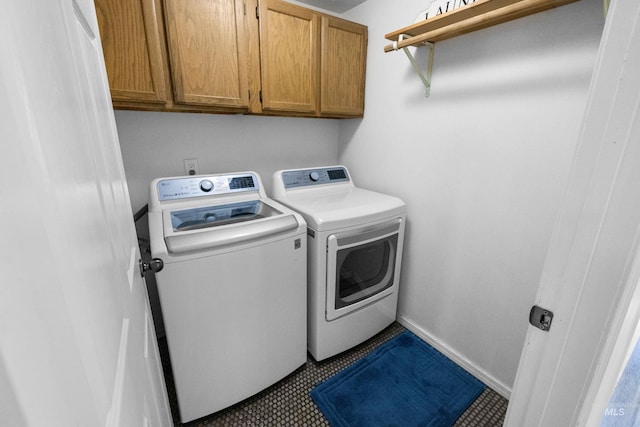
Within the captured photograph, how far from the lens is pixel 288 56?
5.29 ft

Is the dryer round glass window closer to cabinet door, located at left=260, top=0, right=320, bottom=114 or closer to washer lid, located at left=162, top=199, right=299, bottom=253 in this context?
washer lid, located at left=162, top=199, right=299, bottom=253

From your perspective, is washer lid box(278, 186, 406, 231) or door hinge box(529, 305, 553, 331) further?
washer lid box(278, 186, 406, 231)

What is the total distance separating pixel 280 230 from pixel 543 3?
1383mm

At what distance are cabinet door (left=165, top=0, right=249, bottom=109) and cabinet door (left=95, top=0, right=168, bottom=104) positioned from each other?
6cm

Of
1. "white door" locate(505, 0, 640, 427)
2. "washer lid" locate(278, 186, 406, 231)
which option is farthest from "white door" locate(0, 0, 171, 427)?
"washer lid" locate(278, 186, 406, 231)

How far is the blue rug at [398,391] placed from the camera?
1391 mm

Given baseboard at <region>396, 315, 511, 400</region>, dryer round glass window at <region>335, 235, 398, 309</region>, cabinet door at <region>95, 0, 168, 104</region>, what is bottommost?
baseboard at <region>396, 315, 511, 400</region>

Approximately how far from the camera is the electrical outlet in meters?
1.77

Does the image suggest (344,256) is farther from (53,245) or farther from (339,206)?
(53,245)

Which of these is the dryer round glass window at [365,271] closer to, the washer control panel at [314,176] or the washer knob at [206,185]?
the washer control panel at [314,176]

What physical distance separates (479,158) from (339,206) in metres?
0.80

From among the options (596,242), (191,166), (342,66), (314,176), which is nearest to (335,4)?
(342,66)

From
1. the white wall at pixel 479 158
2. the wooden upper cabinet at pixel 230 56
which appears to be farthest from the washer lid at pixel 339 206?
the wooden upper cabinet at pixel 230 56

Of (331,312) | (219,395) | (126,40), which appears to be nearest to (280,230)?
(331,312)
